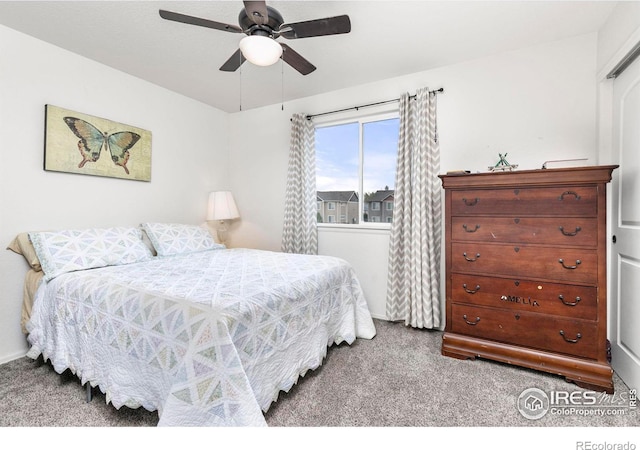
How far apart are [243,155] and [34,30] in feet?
6.92

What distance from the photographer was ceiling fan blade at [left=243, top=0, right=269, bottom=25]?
Result: 135 cm

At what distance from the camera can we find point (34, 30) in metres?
2.12

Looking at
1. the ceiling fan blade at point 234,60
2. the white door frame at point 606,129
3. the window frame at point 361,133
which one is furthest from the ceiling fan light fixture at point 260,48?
the white door frame at point 606,129

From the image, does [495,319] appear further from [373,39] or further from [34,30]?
[34,30]

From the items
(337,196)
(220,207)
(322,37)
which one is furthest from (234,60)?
(220,207)

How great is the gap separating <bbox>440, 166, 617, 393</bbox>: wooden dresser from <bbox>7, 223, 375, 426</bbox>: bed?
85 centimetres

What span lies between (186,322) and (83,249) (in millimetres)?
1412

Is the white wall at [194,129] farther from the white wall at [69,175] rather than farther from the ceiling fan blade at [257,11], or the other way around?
the ceiling fan blade at [257,11]

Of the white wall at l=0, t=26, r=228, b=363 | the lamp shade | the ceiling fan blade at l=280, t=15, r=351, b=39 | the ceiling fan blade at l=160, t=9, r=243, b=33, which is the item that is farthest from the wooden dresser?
the white wall at l=0, t=26, r=228, b=363

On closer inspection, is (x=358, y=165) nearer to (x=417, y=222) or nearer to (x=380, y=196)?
(x=380, y=196)

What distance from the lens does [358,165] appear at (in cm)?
324

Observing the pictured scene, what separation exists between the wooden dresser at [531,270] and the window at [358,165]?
1.02 metres

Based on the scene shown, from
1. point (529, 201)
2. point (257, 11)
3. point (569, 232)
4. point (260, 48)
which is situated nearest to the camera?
point (257, 11)
